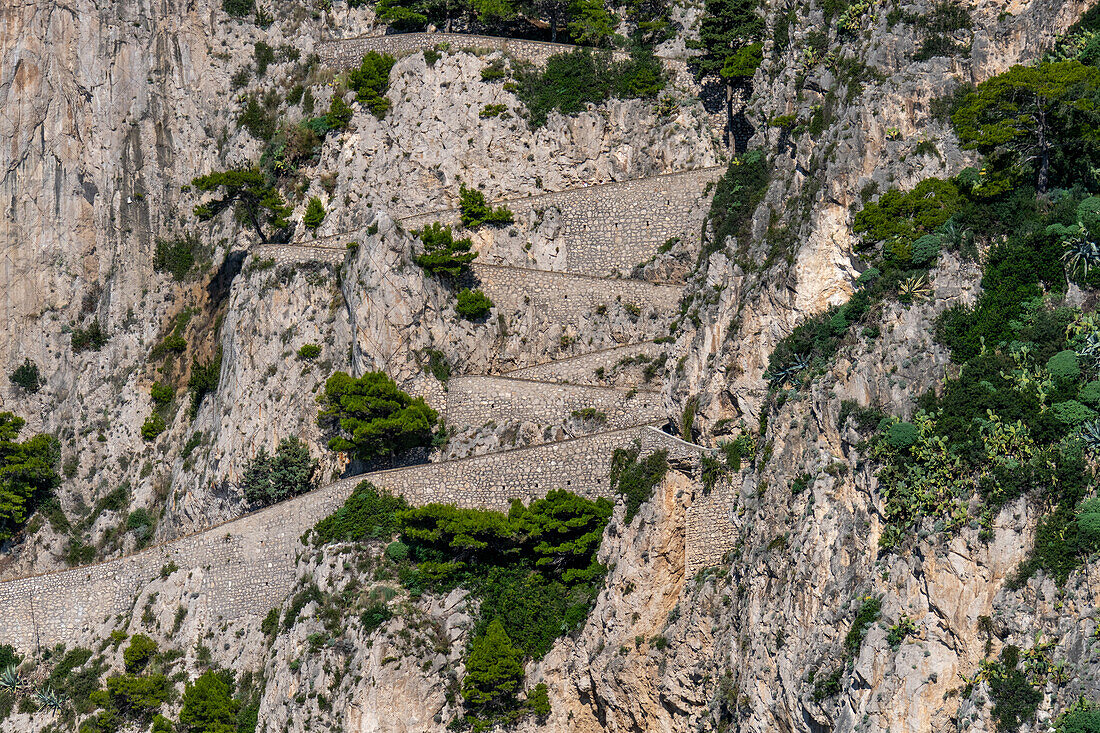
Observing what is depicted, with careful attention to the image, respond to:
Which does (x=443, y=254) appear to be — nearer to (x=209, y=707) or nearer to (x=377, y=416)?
(x=377, y=416)

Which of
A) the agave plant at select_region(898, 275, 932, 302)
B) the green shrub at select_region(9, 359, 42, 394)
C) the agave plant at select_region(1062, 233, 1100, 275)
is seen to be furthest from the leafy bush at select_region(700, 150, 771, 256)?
the green shrub at select_region(9, 359, 42, 394)

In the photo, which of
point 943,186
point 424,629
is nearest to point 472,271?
point 424,629

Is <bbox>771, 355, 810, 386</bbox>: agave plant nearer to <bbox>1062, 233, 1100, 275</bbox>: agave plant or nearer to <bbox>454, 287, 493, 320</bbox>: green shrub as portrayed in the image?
<bbox>1062, 233, 1100, 275</bbox>: agave plant

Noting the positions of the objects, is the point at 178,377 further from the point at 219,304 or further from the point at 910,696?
the point at 910,696

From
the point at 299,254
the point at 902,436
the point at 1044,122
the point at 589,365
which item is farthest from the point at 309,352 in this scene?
the point at 1044,122

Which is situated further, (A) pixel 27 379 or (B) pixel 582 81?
(A) pixel 27 379
